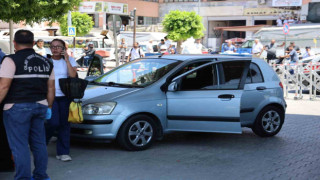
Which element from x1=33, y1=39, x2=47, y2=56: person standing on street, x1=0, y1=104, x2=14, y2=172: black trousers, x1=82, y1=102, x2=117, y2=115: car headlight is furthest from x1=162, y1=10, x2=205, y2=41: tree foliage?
x1=0, y1=104, x2=14, y2=172: black trousers

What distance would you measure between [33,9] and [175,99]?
9.37 metres

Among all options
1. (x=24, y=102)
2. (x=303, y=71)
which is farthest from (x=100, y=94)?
(x=303, y=71)

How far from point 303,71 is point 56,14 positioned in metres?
8.70

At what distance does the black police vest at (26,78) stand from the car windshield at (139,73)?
2.68m

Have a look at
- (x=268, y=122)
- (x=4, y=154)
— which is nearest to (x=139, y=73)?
(x=268, y=122)

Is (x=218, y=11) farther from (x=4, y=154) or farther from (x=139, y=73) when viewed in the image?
(x=4, y=154)

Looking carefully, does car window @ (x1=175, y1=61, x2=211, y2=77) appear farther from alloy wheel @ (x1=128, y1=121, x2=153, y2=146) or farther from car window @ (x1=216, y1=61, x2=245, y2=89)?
alloy wheel @ (x1=128, y1=121, x2=153, y2=146)

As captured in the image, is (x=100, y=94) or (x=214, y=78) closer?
(x=100, y=94)

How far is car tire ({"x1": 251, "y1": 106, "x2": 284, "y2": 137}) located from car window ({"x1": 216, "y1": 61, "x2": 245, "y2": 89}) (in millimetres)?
875

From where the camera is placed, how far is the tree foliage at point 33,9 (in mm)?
13727

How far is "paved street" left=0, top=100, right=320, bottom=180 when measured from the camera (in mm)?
5730

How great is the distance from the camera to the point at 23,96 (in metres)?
4.55

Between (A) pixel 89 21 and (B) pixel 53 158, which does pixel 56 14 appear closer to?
(B) pixel 53 158

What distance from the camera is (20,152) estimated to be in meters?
4.58
